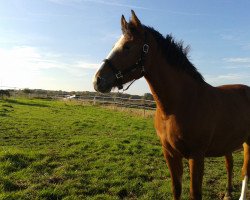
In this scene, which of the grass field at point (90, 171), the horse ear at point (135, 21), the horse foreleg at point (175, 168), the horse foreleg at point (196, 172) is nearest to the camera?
the horse ear at point (135, 21)

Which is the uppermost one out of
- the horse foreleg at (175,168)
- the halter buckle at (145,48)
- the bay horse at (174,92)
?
the halter buckle at (145,48)

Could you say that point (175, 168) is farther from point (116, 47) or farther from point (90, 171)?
point (90, 171)

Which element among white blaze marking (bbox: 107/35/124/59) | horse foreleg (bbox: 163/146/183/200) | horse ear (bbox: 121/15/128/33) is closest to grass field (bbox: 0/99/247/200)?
horse foreleg (bbox: 163/146/183/200)

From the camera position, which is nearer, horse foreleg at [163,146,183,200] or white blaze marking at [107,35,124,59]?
white blaze marking at [107,35,124,59]

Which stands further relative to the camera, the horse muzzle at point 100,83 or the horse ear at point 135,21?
the horse ear at point 135,21

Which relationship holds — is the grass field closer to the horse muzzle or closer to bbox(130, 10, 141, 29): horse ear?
the horse muzzle

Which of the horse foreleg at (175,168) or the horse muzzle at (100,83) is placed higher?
the horse muzzle at (100,83)

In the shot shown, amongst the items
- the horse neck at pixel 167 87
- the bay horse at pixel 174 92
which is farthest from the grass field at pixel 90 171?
the horse neck at pixel 167 87

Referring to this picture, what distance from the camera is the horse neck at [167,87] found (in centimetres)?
448

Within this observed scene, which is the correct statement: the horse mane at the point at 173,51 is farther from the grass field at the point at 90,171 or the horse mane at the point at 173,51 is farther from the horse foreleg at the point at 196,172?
the grass field at the point at 90,171

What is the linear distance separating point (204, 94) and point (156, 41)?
1.04 m

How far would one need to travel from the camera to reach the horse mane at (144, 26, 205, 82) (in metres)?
4.54

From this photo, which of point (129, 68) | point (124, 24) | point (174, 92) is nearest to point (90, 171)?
point (174, 92)

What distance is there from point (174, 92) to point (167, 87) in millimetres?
117
